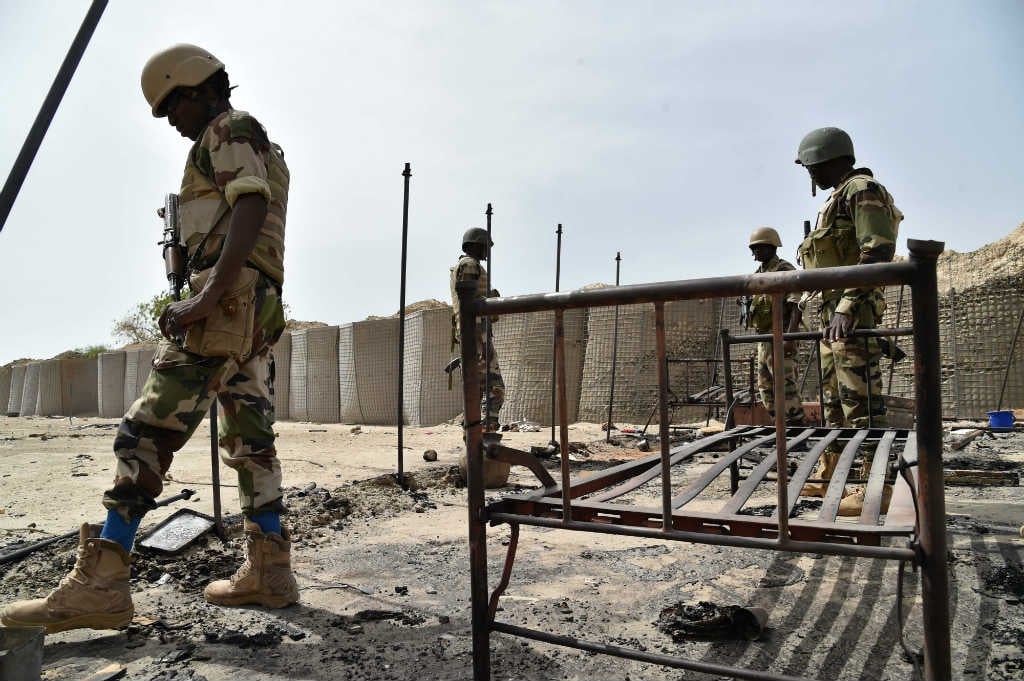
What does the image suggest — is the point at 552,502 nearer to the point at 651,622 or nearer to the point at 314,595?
the point at 651,622

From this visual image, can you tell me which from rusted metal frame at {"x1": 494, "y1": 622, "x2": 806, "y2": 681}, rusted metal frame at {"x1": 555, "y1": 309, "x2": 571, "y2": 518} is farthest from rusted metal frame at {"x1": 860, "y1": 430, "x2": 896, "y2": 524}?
rusted metal frame at {"x1": 555, "y1": 309, "x2": 571, "y2": 518}

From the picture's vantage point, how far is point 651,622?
1.93 m

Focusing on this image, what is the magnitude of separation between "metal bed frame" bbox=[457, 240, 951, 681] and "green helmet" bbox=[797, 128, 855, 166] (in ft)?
6.38

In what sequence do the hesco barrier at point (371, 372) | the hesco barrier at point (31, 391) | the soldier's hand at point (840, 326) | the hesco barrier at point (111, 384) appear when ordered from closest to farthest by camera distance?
the soldier's hand at point (840, 326) < the hesco barrier at point (371, 372) < the hesco barrier at point (111, 384) < the hesco barrier at point (31, 391)

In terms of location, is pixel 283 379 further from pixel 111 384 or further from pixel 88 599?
pixel 88 599

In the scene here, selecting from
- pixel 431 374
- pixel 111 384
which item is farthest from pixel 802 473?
Answer: pixel 111 384

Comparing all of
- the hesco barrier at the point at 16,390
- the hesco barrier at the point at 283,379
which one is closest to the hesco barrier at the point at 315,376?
the hesco barrier at the point at 283,379

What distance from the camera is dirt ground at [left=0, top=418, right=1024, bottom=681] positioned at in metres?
1.68

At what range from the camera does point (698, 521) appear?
1.35 m

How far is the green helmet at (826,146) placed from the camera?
3.30 m

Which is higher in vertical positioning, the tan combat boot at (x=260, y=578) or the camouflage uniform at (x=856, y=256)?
the camouflage uniform at (x=856, y=256)

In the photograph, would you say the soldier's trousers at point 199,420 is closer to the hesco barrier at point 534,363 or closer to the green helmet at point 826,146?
the green helmet at point 826,146

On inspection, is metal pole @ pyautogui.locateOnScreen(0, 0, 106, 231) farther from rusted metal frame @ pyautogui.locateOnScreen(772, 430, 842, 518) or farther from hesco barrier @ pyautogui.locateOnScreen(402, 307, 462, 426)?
hesco barrier @ pyautogui.locateOnScreen(402, 307, 462, 426)

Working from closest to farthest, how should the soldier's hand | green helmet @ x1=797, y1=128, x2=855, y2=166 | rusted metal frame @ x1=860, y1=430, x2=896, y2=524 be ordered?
1. rusted metal frame @ x1=860, y1=430, x2=896, y2=524
2. the soldier's hand
3. green helmet @ x1=797, y1=128, x2=855, y2=166
